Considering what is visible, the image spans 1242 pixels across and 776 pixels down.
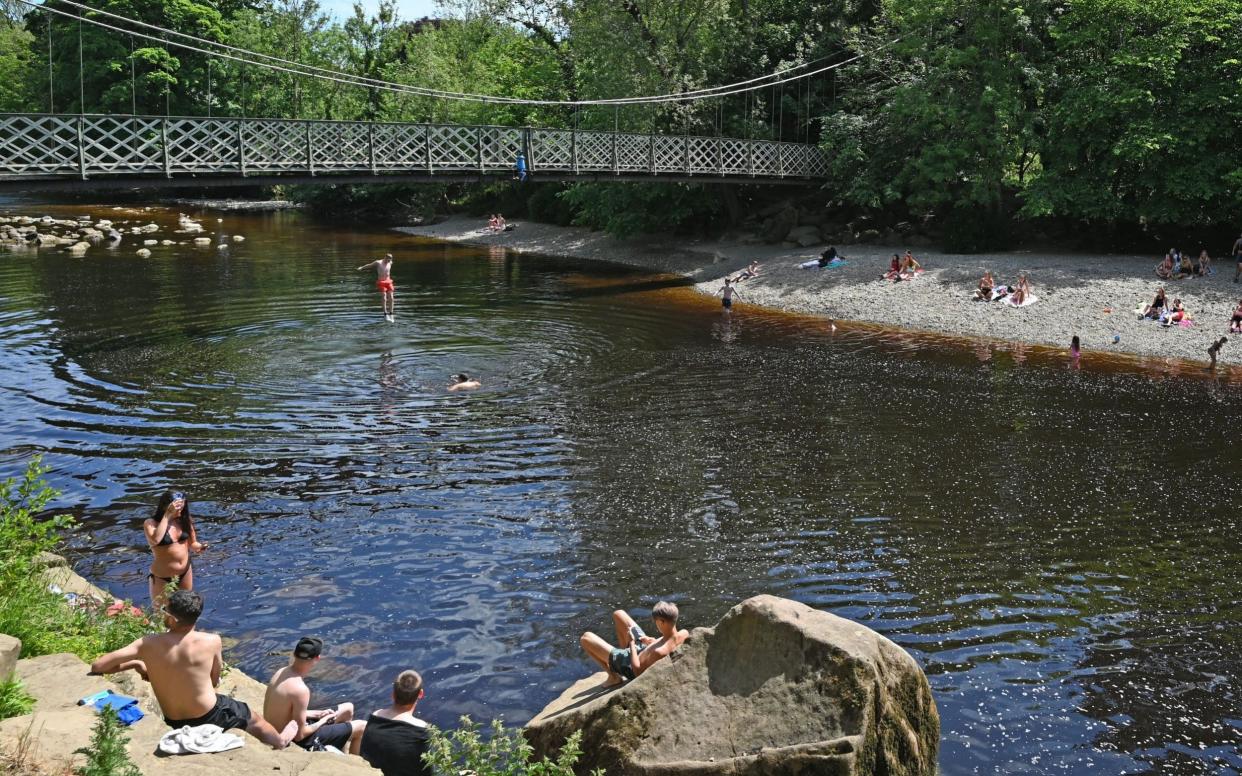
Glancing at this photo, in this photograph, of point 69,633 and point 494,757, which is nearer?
point 494,757

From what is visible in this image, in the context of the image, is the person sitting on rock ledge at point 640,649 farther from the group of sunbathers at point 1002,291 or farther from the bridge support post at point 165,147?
the group of sunbathers at point 1002,291

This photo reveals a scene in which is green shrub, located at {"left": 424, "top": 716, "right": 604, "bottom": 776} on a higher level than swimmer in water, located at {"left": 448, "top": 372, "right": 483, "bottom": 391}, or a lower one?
lower

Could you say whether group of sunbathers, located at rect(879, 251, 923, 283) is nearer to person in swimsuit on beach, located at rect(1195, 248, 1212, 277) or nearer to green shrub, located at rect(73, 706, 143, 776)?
person in swimsuit on beach, located at rect(1195, 248, 1212, 277)

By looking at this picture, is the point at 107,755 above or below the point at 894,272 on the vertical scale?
below

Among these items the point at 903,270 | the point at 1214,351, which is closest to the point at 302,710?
the point at 1214,351

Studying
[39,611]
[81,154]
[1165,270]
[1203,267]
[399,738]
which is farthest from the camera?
[1165,270]

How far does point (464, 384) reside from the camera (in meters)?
22.7

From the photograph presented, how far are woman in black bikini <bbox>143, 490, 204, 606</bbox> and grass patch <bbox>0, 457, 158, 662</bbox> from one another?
4.01 ft

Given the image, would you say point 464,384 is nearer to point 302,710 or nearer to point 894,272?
point 302,710

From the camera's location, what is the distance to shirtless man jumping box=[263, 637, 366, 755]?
872cm

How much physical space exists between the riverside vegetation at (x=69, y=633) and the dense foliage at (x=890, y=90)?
19998 millimetres

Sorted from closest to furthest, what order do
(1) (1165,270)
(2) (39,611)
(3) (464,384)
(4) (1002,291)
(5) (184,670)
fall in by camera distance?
(5) (184,670)
(2) (39,611)
(3) (464,384)
(1) (1165,270)
(4) (1002,291)

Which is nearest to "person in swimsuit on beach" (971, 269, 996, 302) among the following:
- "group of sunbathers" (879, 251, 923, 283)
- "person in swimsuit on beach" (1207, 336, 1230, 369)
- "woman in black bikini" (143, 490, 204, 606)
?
"group of sunbathers" (879, 251, 923, 283)

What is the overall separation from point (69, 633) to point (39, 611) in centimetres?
37
